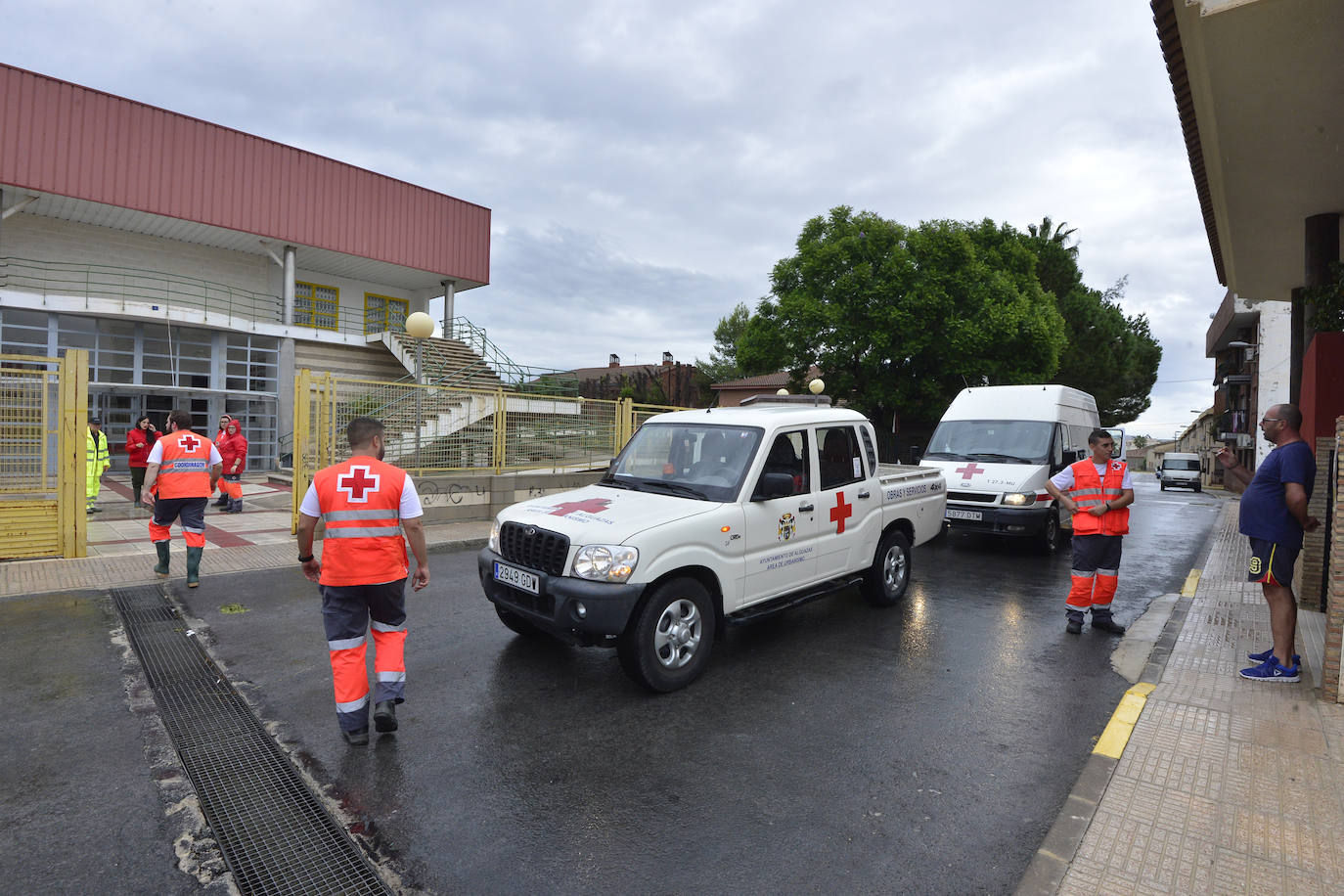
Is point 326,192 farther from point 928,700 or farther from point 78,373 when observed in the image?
point 928,700

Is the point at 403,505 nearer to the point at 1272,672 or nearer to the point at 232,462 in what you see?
the point at 1272,672

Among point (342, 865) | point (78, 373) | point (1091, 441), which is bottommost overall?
point (342, 865)

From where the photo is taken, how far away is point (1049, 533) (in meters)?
10.1

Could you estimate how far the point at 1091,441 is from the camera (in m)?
6.20

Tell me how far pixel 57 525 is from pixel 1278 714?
11332mm

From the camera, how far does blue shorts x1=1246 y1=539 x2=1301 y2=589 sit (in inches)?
185

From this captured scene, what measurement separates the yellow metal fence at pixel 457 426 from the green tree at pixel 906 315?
39.3ft

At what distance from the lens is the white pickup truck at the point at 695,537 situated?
4371 millimetres

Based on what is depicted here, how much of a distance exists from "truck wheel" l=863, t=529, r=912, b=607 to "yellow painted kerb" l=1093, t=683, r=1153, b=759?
2.26 metres

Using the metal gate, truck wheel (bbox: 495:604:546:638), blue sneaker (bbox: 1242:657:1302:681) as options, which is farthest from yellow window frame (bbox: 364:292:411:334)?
blue sneaker (bbox: 1242:657:1302:681)

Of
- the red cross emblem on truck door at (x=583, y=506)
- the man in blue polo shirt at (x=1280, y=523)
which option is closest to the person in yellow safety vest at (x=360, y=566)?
the red cross emblem on truck door at (x=583, y=506)

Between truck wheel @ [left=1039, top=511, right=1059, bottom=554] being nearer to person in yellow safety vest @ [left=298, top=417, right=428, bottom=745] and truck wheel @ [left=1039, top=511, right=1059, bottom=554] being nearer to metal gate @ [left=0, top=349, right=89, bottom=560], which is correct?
person in yellow safety vest @ [left=298, top=417, right=428, bottom=745]

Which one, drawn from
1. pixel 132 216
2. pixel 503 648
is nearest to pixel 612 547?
pixel 503 648

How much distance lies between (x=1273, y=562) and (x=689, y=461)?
4.04m
